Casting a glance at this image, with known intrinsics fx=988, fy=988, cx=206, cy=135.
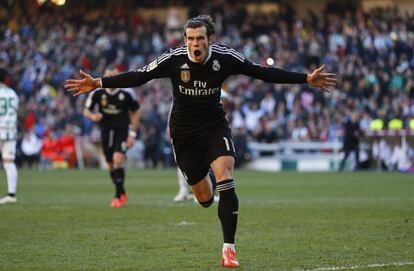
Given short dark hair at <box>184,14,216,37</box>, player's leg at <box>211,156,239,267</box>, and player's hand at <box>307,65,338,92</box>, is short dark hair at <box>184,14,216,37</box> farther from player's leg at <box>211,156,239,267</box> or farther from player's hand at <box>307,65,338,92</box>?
player's leg at <box>211,156,239,267</box>

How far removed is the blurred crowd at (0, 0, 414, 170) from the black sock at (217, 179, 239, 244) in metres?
22.0

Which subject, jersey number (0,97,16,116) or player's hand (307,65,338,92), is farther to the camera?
jersey number (0,97,16,116)

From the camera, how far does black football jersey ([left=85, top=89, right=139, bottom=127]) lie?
1766cm

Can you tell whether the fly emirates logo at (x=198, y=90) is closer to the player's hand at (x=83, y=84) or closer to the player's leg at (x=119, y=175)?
the player's hand at (x=83, y=84)

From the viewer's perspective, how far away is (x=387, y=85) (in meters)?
35.0

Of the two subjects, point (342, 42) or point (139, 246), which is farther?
point (342, 42)

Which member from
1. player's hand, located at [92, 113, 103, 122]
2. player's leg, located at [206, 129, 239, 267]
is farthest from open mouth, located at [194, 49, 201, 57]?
player's hand, located at [92, 113, 103, 122]

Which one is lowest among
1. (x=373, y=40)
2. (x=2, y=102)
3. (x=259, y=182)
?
(x=259, y=182)

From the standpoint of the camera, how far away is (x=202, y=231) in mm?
12641

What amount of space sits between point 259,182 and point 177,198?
7212 mm

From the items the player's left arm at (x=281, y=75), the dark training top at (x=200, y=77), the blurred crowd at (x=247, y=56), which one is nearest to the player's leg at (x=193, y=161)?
the dark training top at (x=200, y=77)

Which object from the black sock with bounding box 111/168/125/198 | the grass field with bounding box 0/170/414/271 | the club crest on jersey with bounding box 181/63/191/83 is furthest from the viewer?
the black sock with bounding box 111/168/125/198

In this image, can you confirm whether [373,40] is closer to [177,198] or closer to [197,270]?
[177,198]

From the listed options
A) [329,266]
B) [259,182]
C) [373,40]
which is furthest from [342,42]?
[329,266]
